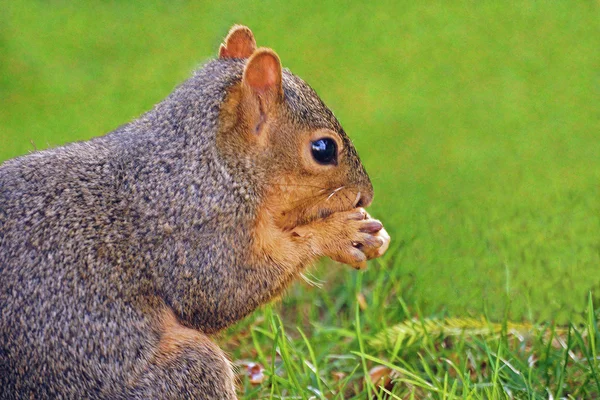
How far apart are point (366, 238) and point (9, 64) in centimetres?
448

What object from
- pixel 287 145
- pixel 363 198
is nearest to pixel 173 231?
pixel 287 145

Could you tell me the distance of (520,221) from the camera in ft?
15.6

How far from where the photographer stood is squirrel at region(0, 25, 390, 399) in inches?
119

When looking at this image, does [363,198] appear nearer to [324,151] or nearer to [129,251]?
[324,151]

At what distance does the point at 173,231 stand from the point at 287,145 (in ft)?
1.78

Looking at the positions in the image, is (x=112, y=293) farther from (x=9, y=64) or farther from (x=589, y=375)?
(x=9, y=64)

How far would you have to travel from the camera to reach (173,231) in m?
3.26

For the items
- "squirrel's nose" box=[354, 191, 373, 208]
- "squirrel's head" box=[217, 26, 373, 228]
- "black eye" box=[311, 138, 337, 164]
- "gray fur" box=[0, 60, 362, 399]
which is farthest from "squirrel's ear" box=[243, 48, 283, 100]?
"squirrel's nose" box=[354, 191, 373, 208]

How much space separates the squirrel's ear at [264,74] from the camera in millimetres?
3238

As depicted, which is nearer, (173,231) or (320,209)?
(173,231)

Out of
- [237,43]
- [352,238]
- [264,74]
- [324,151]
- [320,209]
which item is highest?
[237,43]

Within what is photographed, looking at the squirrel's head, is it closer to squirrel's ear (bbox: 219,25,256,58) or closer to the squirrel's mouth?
the squirrel's mouth

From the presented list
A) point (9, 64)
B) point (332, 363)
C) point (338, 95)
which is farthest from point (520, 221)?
point (9, 64)

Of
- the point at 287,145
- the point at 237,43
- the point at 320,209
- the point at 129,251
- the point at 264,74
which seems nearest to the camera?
the point at 129,251
